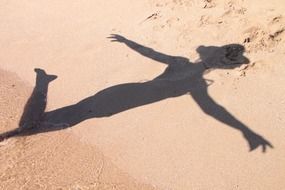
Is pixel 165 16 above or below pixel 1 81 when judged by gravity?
above

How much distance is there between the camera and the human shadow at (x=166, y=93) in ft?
17.5

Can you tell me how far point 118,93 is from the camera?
570 centimetres

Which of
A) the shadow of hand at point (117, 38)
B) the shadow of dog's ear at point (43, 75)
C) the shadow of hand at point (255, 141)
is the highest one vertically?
the shadow of hand at point (117, 38)

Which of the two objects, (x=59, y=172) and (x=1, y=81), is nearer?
(x=59, y=172)

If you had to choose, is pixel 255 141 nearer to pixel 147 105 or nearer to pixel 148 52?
pixel 147 105

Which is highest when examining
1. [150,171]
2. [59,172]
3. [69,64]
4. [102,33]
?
[102,33]

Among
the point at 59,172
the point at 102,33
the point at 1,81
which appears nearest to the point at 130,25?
the point at 102,33

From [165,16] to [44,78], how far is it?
7.12 ft

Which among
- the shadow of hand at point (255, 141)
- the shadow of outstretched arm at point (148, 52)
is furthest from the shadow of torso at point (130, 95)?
the shadow of hand at point (255, 141)

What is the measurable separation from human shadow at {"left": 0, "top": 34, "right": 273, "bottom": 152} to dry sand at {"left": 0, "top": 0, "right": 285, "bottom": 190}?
9cm

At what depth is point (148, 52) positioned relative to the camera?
6.46 metres

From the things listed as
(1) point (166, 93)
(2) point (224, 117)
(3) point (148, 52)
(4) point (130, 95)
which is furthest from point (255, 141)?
(3) point (148, 52)

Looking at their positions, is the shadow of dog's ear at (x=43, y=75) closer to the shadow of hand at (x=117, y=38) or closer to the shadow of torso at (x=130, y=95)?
the shadow of torso at (x=130, y=95)

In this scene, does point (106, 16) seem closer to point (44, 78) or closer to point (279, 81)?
point (44, 78)
